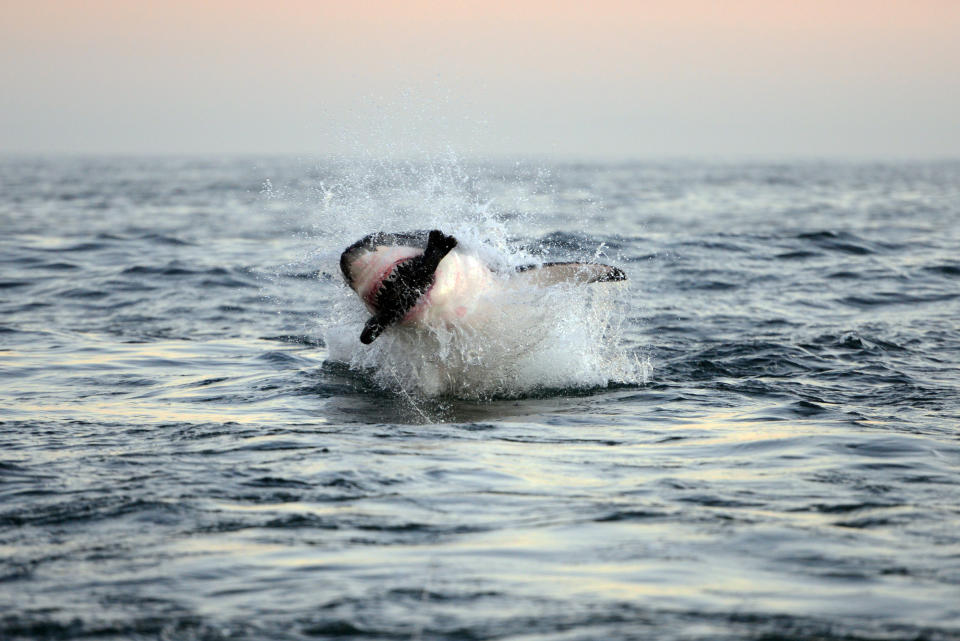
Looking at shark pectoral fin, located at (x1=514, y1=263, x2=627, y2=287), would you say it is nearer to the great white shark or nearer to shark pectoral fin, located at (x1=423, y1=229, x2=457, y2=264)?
the great white shark

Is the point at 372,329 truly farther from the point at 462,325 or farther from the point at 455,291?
the point at 462,325

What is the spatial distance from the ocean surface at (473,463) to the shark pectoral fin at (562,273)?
0.53 ft

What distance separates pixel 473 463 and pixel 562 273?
140 inches

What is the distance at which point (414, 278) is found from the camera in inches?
390

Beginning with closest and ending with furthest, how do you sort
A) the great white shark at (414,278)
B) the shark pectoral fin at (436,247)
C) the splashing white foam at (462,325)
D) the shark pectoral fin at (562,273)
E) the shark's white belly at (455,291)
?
the shark pectoral fin at (436,247), the great white shark at (414,278), the shark's white belly at (455,291), the splashing white foam at (462,325), the shark pectoral fin at (562,273)

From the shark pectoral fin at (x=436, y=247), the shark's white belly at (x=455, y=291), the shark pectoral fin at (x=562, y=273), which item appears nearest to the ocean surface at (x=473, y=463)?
the shark pectoral fin at (x=562, y=273)

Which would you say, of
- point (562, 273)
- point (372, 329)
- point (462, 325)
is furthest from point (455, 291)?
point (562, 273)

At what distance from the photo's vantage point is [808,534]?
22.2 ft

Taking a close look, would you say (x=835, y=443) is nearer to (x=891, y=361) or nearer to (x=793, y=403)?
(x=793, y=403)

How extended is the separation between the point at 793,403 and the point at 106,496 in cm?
664

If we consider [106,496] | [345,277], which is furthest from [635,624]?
[345,277]

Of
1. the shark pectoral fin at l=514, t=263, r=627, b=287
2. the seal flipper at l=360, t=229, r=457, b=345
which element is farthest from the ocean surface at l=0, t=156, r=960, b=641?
the seal flipper at l=360, t=229, r=457, b=345

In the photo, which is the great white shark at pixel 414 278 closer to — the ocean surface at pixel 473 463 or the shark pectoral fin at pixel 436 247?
the shark pectoral fin at pixel 436 247

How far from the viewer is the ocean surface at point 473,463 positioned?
5.67 meters
